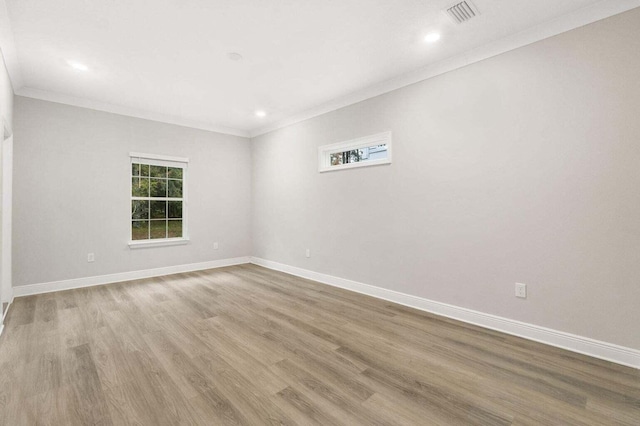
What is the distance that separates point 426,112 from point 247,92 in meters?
2.42

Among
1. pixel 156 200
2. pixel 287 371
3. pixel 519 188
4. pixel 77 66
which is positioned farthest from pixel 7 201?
pixel 519 188

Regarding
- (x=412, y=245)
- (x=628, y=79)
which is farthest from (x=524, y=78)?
(x=412, y=245)

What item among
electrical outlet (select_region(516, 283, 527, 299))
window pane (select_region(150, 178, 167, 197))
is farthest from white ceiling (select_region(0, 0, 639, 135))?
electrical outlet (select_region(516, 283, 527, 299))

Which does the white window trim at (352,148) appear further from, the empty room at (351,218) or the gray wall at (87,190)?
the gray wall at (87,190)

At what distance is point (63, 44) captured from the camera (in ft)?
9.23

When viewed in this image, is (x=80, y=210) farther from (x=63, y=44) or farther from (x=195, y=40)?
(x=195, y=40)

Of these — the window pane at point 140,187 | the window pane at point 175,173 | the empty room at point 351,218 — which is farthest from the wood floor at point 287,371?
the window pane at point 175,173

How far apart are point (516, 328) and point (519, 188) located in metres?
1.29

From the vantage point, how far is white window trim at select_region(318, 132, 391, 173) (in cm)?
368

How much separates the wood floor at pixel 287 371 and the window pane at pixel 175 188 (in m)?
2.37

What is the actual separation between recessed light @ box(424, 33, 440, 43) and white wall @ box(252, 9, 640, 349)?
1.61 feet

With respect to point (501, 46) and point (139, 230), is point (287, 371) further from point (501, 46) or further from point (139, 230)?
point (139, 230)

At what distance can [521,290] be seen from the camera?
2.60 m

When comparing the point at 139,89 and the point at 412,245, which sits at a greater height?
the point at 139,89
